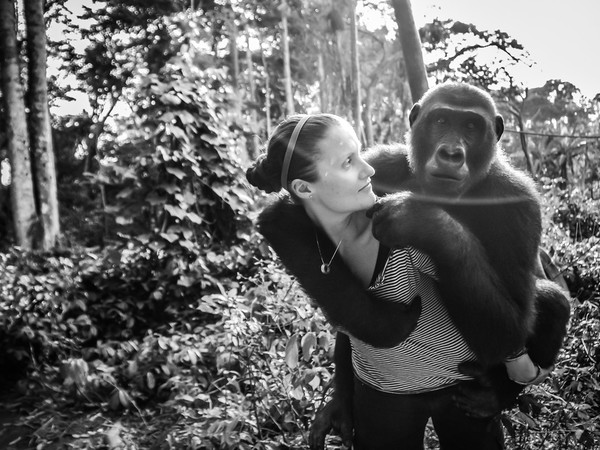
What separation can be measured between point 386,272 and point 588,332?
191cm

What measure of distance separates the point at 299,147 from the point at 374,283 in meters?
0.45

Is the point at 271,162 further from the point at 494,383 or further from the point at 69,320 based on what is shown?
the point at 69,320

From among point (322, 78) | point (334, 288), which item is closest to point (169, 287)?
point (334, 288)

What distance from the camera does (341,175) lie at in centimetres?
156

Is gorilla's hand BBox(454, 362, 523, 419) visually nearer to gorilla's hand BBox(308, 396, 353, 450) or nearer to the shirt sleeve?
the shirt sleeve

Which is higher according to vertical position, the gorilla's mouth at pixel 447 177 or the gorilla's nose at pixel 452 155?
the gorilla's nose at pixel 452 155

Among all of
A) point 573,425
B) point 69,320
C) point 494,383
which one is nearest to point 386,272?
point 494,383

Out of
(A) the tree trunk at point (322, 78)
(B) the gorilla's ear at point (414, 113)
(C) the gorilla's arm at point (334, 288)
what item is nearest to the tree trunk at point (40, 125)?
(B) the gorilla's ear at point (414, 113)

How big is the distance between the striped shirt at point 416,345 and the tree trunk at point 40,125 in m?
6.59

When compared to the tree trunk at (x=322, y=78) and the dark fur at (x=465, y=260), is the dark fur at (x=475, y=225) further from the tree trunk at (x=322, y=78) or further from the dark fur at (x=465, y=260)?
the tree trunk at (x=322, y=78)

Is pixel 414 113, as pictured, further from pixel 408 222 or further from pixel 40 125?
pixel 40 125

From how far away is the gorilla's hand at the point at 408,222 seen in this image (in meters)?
1.51

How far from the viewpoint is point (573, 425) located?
8.05ft

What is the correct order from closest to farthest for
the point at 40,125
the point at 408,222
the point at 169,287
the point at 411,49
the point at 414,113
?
the point at 408,222 → the point at 414,113 → the point at 411,49 → the point at 169,287 → the point at 40,125
